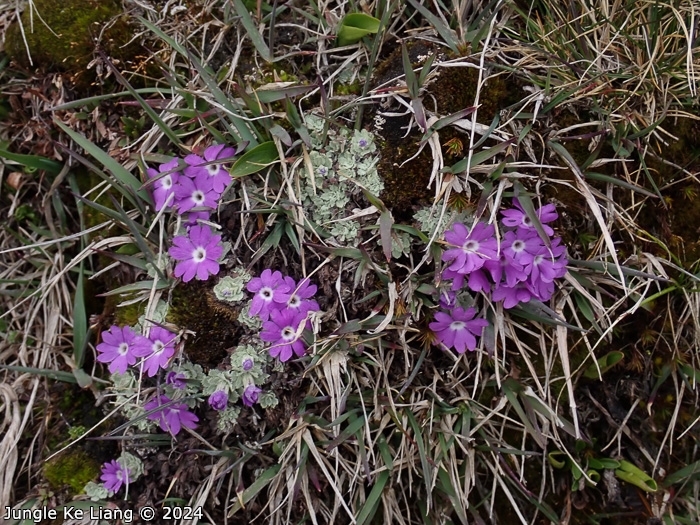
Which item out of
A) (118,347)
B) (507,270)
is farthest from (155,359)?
(507,270)

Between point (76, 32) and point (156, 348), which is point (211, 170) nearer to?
point (156, 348)

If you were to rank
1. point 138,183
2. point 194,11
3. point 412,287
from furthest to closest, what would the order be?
point 194,11 < point 138,183 < point 412,287

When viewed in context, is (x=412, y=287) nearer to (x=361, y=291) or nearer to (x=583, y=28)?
(x=361, y=291)

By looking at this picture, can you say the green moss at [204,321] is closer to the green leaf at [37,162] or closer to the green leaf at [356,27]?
the green leaf at [37,162]

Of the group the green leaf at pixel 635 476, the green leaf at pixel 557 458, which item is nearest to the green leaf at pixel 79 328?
the green leaf at pixel 557 458

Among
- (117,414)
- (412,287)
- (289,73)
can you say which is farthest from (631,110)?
(117,414)

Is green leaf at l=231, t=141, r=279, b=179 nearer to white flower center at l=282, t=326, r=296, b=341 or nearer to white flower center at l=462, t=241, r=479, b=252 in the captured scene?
white flower center at l=282, t=326, r=296, b=341
